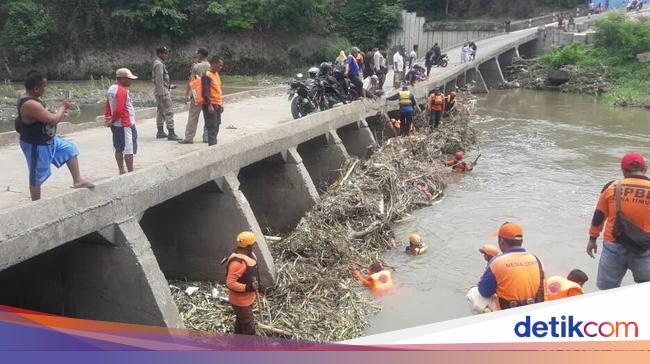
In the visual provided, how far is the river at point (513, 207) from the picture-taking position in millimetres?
8803

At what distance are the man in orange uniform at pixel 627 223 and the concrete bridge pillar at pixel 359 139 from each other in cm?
891

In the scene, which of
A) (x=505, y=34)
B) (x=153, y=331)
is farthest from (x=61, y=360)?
(x=505, y=34)

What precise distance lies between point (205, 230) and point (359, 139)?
23.5 ft

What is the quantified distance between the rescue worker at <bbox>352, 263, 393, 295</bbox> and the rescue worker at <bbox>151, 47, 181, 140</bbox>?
4.02 metres

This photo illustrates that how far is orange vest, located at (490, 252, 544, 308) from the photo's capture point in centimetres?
531

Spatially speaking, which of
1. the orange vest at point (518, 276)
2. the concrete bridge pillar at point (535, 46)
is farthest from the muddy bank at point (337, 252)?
the concrete bridge pillar at point (535, 46)

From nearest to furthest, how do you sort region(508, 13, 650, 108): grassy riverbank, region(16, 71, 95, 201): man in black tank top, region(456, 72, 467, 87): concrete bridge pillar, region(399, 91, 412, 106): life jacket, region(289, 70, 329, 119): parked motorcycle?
region(16, 71, 95, 201): man in black tank top, region(289, 70, 329, 119): parked motorcycle, region(399, 91, 412, 106): life jacket, region(456, 72, 467, 87): concrete bridge pillar, region(508, 13, 650, 108): grassy riverbank

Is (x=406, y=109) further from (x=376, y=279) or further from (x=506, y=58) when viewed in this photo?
(x=506, y=58)

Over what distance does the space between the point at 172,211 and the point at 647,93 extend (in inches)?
1121

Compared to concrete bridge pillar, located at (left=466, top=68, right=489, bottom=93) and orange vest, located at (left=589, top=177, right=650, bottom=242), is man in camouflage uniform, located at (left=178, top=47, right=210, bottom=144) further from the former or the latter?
concrete bridge pillar, located at (left=466, top=68, right=489, bottom=93)

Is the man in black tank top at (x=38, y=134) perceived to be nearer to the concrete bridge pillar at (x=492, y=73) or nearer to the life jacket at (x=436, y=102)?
the life jacket at (x=436, y=102)

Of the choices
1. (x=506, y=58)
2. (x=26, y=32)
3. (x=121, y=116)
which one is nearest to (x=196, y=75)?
(x=121, y=116)

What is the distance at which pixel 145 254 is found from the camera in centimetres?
658

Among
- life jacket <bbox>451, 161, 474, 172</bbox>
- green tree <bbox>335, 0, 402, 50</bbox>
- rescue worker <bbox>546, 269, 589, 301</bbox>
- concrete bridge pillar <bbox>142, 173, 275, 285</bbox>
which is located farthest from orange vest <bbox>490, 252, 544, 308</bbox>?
green tree <bbox>335, 0, 402, 50</bbox>
